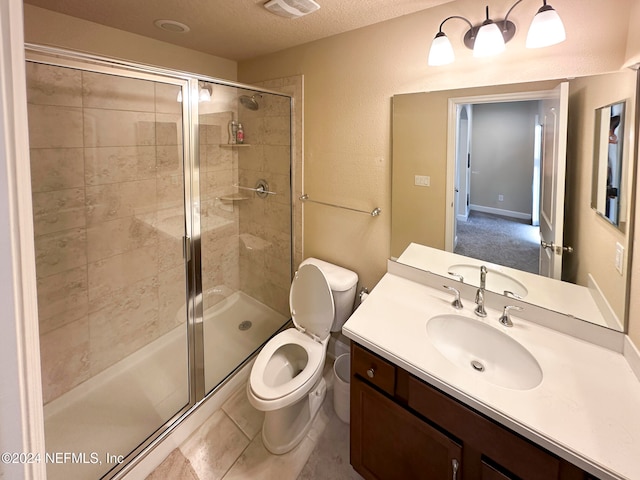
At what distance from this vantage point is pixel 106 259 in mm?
1913

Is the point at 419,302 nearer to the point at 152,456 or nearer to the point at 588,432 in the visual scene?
the point at 588,432

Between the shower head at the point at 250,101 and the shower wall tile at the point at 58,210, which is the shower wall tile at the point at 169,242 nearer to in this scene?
the shower wall tile at the point at 58,210

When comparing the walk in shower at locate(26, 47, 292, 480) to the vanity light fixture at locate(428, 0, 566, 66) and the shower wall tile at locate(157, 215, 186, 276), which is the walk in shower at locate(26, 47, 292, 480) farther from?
the vanity light fixture at locate(428, 0, 566, 66)

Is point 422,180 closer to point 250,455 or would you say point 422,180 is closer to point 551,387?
point 551,387

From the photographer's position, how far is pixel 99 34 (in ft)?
5.82

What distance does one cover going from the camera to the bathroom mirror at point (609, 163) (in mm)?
1095

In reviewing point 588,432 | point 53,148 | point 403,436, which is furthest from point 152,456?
point 588,432

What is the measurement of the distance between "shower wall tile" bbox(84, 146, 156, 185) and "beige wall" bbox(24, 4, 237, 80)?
52cm

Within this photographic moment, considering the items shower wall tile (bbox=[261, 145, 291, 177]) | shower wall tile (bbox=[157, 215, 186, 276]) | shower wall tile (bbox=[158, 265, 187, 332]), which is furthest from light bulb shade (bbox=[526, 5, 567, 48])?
shower wall tile (bbox=[158, 265, 187, 332])

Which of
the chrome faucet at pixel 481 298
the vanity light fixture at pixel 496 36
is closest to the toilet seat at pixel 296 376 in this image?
the chrome faucet at pixel 481 298

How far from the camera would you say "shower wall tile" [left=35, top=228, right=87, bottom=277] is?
162 centimetres

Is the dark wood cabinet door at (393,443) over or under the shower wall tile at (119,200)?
under

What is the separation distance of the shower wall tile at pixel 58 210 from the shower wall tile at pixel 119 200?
0.17 feet

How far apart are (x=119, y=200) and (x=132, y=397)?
1.25m
